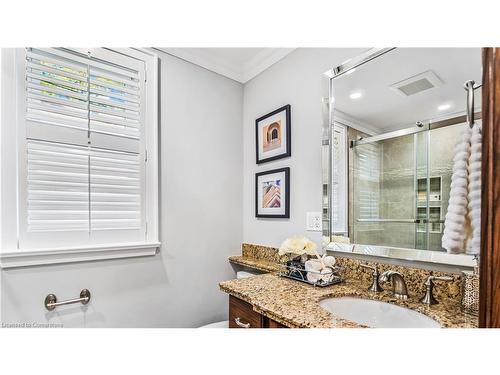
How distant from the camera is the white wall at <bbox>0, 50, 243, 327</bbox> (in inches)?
48.2

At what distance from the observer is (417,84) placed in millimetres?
1027

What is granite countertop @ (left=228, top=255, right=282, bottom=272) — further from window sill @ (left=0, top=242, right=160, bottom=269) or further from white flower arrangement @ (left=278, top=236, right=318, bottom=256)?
window sill @ (left=0, top=242, right=160, bottom=269)

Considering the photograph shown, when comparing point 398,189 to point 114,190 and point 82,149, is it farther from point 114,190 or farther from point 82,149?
point 82,149

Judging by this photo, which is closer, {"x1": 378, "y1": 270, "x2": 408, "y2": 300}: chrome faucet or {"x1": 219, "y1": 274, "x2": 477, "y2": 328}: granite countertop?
{"x1": 219, "y1": 274, "x2": 477, "y2": 328}: granite countertop

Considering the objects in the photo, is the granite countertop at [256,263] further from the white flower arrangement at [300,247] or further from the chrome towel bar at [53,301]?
the chrome towel bar at [53,301]

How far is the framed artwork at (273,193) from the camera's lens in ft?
5.20

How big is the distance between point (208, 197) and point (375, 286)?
3.74 feet

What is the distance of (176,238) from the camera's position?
5.28 ft

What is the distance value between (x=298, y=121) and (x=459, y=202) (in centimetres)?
92

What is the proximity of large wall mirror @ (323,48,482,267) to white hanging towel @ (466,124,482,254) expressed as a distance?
7 centimetres

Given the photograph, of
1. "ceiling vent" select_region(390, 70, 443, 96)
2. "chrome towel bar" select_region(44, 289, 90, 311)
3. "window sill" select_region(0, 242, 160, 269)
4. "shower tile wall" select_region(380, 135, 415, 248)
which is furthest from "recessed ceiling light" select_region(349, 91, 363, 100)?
"chrome towel bar" select_region(44, 289, 90, 311)

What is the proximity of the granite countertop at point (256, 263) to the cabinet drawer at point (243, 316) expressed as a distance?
41 centimetres
